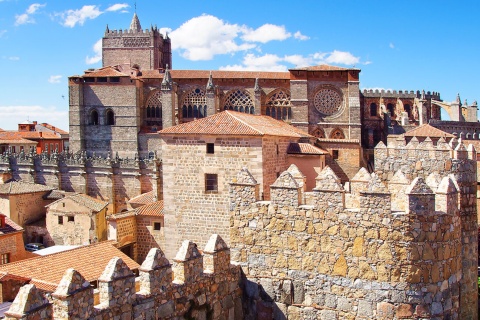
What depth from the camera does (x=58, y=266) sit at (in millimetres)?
17703

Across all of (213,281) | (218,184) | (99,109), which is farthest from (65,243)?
(213,281)

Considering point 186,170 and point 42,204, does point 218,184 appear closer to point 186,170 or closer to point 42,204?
point 186,170

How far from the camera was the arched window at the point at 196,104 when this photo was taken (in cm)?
4272

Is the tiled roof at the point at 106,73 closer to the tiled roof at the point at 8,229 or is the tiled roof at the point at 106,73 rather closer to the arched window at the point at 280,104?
the arched window at the point at 280,104

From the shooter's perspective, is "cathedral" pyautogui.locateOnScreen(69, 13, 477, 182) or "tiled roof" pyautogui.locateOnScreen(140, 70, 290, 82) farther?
"tiled roof" pyautogui.locateOnScreen(140, 70, 290, 82)

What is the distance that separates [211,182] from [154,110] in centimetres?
2668

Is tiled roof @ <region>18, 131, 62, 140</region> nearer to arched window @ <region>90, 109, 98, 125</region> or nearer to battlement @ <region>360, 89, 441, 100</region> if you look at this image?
arched window @ <region>90, 109, 98, 125</region>

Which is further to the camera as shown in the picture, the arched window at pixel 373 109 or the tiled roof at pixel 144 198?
the arched window at pixel 373 109

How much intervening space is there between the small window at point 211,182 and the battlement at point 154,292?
10.6 metres

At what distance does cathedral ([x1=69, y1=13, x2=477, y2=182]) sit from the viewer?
38.5 metres

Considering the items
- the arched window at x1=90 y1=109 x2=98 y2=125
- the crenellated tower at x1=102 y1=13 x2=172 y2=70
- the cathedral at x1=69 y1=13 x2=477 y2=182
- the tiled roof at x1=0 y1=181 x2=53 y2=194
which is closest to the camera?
the tiled roof at x1=0 y1=181 x2=53 y2=194

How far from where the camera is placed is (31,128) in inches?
2667

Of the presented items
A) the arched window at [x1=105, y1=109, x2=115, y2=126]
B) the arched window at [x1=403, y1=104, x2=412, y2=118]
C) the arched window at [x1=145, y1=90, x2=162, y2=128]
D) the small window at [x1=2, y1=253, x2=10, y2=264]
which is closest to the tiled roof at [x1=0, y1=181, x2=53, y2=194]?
the small window at [x1=2, y1=253, x2=10, y2=264]

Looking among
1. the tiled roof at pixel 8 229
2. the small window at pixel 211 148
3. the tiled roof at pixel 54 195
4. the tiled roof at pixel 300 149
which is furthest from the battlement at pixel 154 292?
the tiled roof at pixel 54 195
